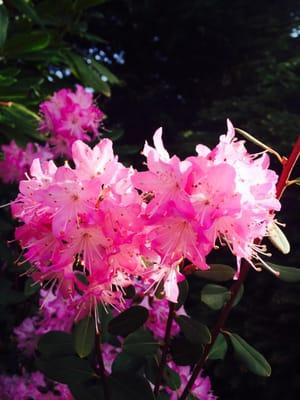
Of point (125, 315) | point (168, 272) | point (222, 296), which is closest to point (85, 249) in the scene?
point (168, 272)

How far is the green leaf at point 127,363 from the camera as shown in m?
1.09

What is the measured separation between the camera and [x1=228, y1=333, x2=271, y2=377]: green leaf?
0.99m

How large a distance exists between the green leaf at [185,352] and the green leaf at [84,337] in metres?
0.15

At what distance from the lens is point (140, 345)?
1055 mm

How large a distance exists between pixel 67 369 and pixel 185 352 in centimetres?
22

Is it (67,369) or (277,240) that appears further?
(67,369)

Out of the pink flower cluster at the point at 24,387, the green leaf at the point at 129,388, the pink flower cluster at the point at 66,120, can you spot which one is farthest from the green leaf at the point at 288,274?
the pink flower cluster at the point at 66,120

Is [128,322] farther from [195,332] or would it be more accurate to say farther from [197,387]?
[197,387]

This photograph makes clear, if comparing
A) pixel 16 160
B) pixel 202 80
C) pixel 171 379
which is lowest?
pixel 202 80

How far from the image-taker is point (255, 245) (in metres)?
0.83

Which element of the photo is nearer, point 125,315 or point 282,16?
point 125,315

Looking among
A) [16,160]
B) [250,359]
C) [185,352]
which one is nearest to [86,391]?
[185,352]

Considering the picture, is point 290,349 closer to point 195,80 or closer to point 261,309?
point 261,309

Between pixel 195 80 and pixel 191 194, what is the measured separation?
368 centimetres
